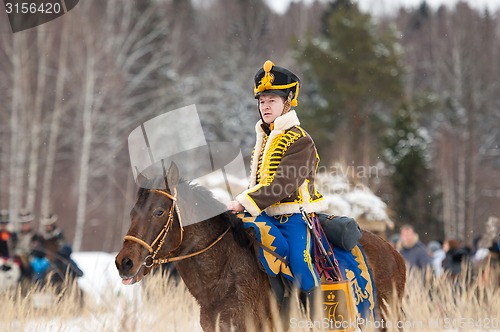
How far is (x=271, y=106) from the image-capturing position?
181 inches

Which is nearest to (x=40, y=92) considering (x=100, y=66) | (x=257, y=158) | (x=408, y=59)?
(x=100, y=66)

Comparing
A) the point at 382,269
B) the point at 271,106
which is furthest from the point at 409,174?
the point at 271,106

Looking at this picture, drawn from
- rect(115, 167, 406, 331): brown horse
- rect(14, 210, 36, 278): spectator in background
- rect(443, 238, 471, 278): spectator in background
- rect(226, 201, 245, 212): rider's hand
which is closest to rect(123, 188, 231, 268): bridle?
rect(115, 167, 406, 331): brown horse

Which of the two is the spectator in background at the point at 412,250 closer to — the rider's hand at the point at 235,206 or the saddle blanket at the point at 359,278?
the saddle blanket at the point at 359,278

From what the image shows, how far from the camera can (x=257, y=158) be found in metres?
4.68

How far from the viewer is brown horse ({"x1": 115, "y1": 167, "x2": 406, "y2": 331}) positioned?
3.98 m

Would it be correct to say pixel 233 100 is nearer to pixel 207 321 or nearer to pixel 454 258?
pixel 454 258

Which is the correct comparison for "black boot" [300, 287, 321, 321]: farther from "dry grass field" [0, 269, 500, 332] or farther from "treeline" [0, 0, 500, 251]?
"treeline" [0, 0, 500, 251]

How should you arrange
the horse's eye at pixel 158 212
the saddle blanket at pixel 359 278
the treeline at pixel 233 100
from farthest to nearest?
the treeline at pixel 233 100 → the saddle blanket at pixel 359 278 → the horse's eye at pixel 158 212

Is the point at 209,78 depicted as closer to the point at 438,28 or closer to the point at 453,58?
the point at 453,58

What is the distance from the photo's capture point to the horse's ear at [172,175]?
414cm

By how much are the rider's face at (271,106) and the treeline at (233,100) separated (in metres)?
14.4

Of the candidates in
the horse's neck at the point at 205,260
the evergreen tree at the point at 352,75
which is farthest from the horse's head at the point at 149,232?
the evergreen tree at the point at 352,75

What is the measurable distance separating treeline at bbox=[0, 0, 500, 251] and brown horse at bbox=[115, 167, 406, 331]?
14695 mm
